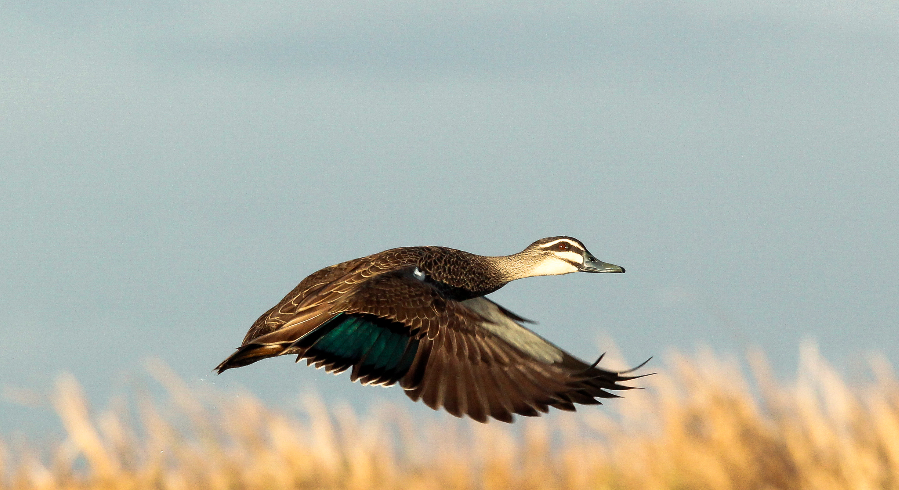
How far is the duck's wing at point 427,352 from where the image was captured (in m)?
6.22

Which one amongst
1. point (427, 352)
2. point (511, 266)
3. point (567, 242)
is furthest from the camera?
point (567, 242)

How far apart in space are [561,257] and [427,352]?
104 inches

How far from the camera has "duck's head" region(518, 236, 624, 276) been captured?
28.4ft

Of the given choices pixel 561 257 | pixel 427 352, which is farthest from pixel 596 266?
pixel 427 352

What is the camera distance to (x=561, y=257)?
8.69 metres

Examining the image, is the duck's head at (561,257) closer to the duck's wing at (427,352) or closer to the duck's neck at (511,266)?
the duck's neck at (511,266)

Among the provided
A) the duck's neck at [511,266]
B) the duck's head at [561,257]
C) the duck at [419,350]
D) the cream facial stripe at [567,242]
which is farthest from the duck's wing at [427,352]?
the cream facial stripe at [567,242]

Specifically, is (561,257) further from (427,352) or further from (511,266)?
(427,352)

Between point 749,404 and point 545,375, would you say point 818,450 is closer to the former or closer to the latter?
point 749,404

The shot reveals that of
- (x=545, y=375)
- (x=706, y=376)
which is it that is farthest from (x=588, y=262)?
(x=545, y=375)

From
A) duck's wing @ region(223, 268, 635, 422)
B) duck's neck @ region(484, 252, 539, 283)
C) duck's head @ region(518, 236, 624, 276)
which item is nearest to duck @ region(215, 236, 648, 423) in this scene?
duck's wing @ region(223, 268, 635, 422)

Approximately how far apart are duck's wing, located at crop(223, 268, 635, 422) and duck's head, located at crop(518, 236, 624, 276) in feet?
6.62

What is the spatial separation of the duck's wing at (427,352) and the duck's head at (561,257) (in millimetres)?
2016

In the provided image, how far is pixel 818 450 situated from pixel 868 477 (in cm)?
52
